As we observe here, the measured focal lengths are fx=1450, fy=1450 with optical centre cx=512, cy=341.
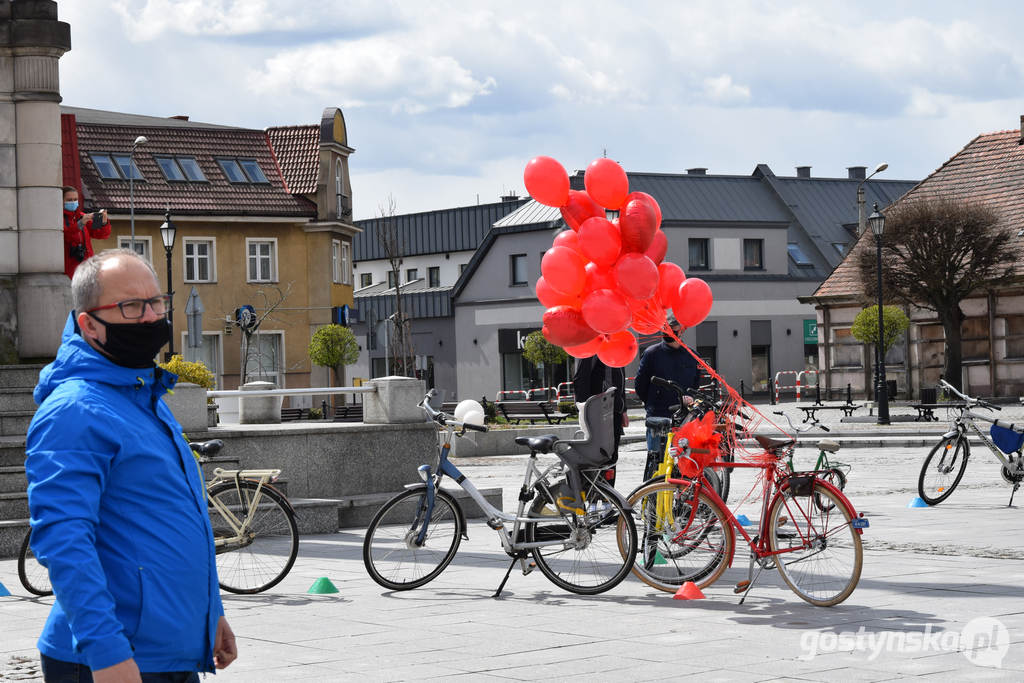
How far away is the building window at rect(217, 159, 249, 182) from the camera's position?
5200 cm

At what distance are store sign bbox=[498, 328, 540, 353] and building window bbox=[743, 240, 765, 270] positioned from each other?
9.67 meters

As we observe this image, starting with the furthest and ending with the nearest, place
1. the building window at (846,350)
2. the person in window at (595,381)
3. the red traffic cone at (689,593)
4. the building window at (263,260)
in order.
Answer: the building window at (263,260), the building window at (846,350), the person in window at (595,381), the red traffic cone at (689,593)

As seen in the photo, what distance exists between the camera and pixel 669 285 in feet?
45.1

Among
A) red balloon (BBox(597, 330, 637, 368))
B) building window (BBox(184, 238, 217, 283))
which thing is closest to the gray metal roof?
building window (BBox(184, 238, 217, 283))

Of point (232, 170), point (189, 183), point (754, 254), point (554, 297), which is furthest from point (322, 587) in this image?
point (754, 254)

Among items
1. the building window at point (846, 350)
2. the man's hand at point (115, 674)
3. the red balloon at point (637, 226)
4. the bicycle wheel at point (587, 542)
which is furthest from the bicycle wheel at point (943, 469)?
the building window at point (846, 350)

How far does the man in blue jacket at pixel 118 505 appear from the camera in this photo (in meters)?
3.36

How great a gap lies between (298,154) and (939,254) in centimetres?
2440

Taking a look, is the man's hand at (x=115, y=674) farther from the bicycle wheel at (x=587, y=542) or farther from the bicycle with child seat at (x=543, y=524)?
the bicycle wheel at (x=587, y=542)

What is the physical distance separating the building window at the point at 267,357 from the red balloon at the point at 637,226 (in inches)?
1542

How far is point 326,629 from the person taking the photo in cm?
831

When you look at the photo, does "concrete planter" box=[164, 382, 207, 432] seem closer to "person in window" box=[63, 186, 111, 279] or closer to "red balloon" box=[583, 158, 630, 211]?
"person in window" box=[63, 186, 111, 279]

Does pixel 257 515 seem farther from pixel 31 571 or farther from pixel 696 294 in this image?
pixel 696 294

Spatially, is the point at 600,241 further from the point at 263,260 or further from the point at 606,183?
the point at 263,260
